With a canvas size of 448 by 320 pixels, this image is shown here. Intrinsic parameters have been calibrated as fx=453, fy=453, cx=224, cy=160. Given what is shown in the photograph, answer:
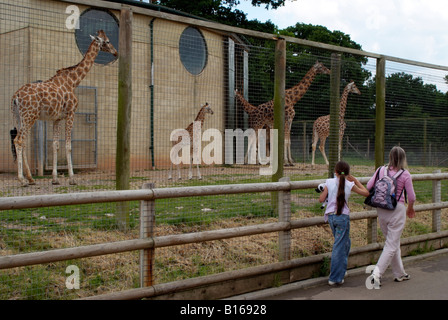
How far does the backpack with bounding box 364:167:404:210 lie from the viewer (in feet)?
17.9

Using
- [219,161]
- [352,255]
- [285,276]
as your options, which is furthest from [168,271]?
[219,161]

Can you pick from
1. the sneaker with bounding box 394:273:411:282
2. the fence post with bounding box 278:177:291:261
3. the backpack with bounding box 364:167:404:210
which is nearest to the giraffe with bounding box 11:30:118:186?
the fence post with bounding box 278:177:291:261

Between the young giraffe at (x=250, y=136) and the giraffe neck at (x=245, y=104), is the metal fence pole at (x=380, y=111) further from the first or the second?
the giraffe neck at (x=245, y=104)

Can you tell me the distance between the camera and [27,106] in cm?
820

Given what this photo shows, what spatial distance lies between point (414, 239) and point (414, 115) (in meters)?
3.10

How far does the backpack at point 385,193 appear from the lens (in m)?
5.44

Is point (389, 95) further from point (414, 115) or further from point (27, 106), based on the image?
point (27, 106)

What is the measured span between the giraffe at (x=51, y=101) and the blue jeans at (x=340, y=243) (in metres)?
4.67

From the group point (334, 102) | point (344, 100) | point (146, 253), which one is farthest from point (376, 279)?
point (344, 100)

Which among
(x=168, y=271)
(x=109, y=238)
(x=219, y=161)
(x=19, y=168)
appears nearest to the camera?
(x=168, y=271)

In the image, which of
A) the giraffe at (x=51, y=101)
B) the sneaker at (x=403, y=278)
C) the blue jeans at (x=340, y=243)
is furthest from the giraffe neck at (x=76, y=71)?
the sneaker at (x=403, y=278)

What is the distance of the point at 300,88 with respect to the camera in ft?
28.3

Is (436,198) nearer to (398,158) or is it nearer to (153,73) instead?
(398,158)

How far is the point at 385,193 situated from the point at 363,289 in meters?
1.17
